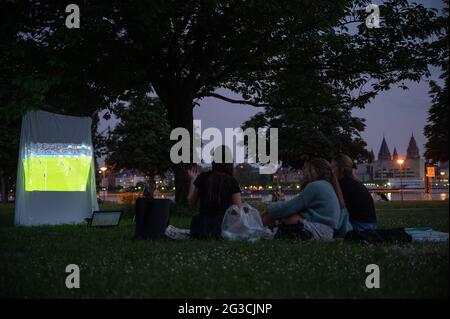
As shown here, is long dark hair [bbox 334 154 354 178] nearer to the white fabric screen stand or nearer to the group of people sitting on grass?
the group of people sitting on grass

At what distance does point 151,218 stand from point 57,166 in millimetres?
9256

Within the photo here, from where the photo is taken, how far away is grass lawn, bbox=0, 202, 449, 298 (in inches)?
221

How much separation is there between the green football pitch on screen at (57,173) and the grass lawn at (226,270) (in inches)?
357

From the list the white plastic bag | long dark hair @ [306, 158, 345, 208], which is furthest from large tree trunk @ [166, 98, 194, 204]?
long dark hair @ [306, 158, 345, 208]

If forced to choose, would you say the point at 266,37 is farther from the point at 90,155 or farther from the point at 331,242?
the point at 331,242

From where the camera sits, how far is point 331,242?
31.3 ft

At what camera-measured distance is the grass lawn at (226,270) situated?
18.4ft

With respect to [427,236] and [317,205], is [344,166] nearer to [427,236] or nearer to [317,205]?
[317,205]

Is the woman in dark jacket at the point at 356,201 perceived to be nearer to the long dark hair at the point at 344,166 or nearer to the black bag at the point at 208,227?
the long dark hair at the point at 344,166

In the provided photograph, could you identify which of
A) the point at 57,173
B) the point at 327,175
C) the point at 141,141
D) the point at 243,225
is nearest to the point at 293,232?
the point at 243,225

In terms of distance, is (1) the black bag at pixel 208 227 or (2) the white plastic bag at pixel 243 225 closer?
(2) the white plastic bag at pixel 243 225

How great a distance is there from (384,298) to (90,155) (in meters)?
15.9

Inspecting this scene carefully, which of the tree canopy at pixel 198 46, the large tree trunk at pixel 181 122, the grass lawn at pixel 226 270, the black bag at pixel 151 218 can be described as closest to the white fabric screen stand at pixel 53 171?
the tree canopy at pixel 198 46
